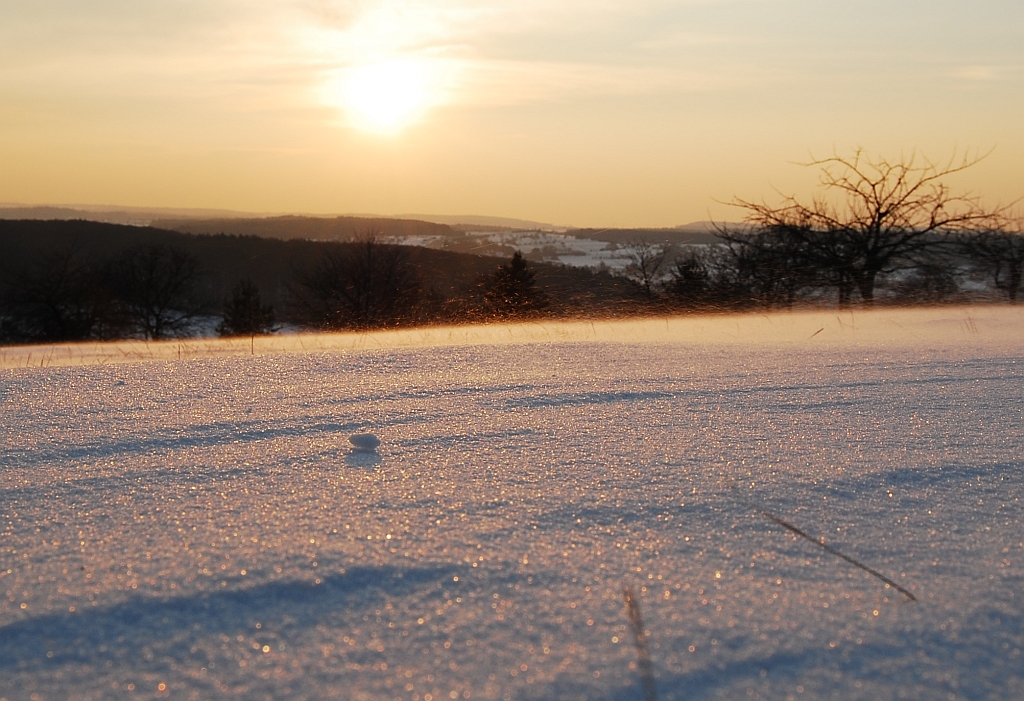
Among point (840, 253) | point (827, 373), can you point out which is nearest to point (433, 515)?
point (827, 373)

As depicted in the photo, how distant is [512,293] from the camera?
1542 cm

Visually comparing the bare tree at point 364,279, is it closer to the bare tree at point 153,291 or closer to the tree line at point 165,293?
the tree line at point 165,293

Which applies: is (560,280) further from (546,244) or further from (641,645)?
(546,244)

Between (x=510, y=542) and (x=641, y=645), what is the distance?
405 mm

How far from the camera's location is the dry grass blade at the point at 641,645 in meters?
1.02

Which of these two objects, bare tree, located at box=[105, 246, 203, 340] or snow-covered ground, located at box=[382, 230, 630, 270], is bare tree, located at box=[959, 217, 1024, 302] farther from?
bare tree, located at box=[105, 246, 203, 340]

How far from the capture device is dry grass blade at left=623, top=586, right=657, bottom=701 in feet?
3.35

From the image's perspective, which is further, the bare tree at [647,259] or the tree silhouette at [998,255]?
the bare tree at [647,259]

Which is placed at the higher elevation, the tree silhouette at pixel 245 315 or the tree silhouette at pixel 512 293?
the tree silhouette at pixel 512 293

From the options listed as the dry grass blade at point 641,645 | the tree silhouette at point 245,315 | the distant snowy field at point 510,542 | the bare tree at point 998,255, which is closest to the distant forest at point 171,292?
the tree silhouette at point 245,315

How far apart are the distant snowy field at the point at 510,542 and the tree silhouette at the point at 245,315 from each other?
38273mm

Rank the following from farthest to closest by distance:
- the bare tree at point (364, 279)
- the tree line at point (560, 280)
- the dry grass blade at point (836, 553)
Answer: the bare tree at point (364, 279), the tree line at point (560, 280), the dry grass blade at point (836, 553)

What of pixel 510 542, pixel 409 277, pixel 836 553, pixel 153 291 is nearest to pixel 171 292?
pixel 153 291

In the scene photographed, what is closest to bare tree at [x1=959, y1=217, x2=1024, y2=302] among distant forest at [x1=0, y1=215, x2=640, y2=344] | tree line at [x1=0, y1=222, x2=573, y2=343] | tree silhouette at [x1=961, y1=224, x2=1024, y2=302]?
tree silhouette at [x1=961, y1=224, x2=1024, y2=302]
